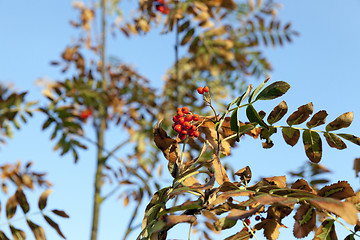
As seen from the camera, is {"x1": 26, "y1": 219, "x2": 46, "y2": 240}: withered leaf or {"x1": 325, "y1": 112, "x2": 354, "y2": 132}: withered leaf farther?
{"x1": 26, "y1": 219, "x2": 46, "y2": 240}: withered leaf

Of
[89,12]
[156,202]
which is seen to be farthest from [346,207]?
[89,12]

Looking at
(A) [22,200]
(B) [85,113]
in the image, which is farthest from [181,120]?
(B) [85,113]

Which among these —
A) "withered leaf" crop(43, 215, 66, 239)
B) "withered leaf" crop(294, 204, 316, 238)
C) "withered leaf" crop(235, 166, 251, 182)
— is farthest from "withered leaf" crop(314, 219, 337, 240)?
"withered leaf" crop(43, 215, 66, 239)

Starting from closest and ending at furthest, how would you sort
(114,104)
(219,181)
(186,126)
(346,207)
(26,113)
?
1. (346,207)
2. (219,181)
3. (186,126)
4. (26,113)
5. (114,104)

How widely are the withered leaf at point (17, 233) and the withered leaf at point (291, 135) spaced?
928mm

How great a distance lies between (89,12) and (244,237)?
405 centimetres

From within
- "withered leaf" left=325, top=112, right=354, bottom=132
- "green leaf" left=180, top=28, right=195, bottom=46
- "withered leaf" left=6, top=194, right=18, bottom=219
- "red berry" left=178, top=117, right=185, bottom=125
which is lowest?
"withered leaf" left=325, top=112, right=354, bottom=132

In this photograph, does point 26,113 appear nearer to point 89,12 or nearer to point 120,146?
point 120,146

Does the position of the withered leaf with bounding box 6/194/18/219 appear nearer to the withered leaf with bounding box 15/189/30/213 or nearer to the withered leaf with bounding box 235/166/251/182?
Result: the withered leaf with bounding box 15/189/30/213

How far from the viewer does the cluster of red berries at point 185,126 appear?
107cm

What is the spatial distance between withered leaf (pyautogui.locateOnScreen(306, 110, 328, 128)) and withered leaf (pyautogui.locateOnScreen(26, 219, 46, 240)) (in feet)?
3.05

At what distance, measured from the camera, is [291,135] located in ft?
3.62

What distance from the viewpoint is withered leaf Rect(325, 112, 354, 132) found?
1.00m

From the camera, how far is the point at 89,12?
449 cm
